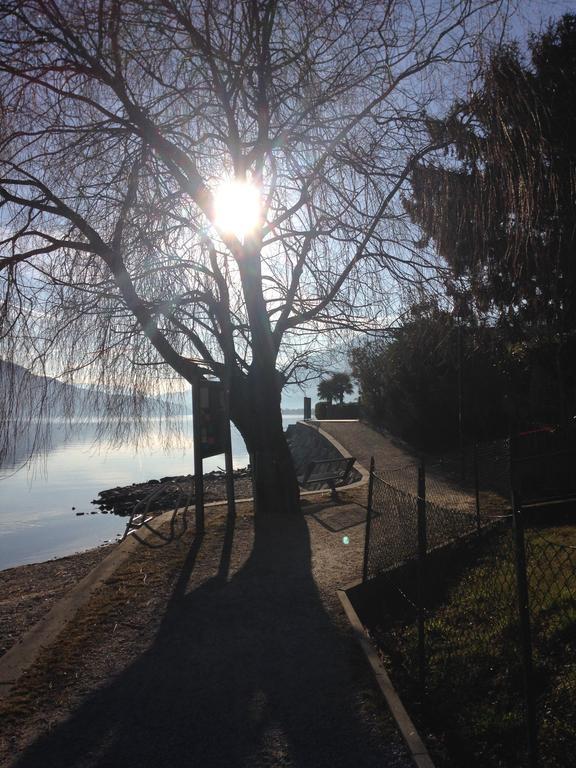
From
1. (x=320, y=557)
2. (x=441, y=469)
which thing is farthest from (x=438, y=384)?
(x=320, y=557)

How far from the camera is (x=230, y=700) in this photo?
14.5ft

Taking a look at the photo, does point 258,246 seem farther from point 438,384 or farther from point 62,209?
point 438,384

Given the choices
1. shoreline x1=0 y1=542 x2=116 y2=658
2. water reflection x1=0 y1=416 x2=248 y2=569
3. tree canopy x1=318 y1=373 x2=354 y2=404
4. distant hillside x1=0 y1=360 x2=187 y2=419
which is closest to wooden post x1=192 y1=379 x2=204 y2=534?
water reflection x1=0 y1=416 x2=248 y2=569

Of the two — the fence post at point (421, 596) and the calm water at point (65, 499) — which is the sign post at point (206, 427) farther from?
the fence post at point (421, 596)

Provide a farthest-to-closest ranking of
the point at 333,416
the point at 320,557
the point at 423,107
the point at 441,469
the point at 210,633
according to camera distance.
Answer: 1. the point at 333,416
2. the point at 441,469
3. the point at 320,557
4. the point at 423,107
5. the point at 210,633

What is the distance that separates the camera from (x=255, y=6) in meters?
6.31

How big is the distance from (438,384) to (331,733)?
21241mm

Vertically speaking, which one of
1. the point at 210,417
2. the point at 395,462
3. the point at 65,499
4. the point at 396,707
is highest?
the point at 210,417

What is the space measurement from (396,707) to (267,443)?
27.9ft

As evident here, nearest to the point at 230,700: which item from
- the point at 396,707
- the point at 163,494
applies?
the point at 396,707

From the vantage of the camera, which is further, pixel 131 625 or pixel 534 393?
pixel 534 393

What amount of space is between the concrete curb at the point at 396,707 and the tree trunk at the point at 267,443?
6425mm

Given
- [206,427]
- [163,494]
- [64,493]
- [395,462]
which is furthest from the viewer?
[64,493]

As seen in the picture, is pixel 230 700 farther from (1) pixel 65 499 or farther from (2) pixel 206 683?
(1) pixel 65 499
